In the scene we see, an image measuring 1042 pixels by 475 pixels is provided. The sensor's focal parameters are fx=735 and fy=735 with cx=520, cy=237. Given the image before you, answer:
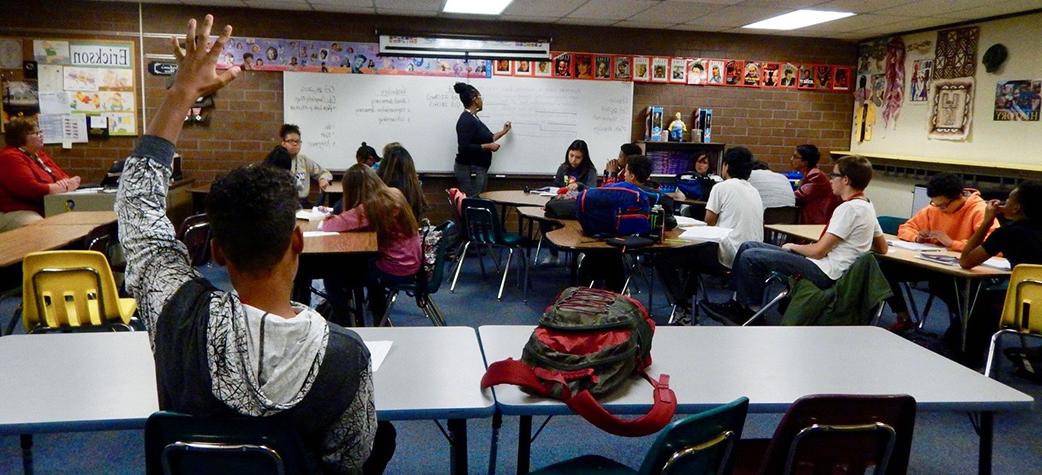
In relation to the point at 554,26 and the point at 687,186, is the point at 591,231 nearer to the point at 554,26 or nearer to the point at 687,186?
the point at 687,186

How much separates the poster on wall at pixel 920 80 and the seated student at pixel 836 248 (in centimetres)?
424

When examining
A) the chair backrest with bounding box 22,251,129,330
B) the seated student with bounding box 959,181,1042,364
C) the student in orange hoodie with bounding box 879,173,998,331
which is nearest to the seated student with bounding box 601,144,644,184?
the student in orange hoodie with bounding box 879,173,998,331

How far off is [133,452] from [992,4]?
22.1ft

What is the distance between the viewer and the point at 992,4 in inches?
Answer: 234

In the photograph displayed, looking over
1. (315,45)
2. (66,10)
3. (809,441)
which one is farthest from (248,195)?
(66,10)

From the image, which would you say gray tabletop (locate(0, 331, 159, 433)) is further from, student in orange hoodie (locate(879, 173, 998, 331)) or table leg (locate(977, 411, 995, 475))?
student in orange hoodie (locate(879, 173, 998, 331))

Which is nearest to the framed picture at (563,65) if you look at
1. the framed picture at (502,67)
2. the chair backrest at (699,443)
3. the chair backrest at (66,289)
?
the framed picture at (502,67)

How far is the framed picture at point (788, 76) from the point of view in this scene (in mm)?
8266

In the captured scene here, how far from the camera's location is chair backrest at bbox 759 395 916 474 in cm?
158

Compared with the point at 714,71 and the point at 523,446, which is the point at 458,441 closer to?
the point at 523,446

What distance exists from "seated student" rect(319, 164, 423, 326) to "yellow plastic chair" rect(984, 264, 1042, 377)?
279 cm

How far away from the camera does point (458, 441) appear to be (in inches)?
70.5

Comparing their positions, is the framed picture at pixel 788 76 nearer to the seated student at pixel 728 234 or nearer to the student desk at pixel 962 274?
the seated student at pixel 728 234

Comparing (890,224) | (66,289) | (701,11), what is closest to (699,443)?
(66,289)
